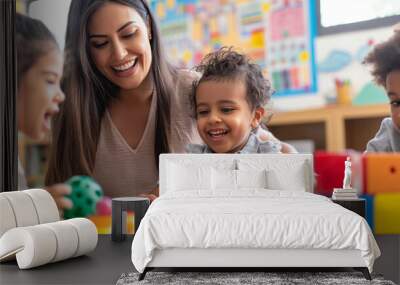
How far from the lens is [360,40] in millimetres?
5430

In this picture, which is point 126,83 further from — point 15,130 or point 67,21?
point 15,130

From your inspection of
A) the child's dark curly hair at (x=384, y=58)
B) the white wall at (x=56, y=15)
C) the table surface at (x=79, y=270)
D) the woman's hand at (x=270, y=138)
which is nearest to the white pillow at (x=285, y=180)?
the woman's hand at (x=270, y=138)

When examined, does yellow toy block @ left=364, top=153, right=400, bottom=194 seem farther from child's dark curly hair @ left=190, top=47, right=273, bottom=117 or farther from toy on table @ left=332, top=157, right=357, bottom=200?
child's dark curly hair @ left=190, top=47, right=273, bottom=117

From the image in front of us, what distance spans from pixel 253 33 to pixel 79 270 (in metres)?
2.89

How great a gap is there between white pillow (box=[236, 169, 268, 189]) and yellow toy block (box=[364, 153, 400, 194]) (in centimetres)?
117

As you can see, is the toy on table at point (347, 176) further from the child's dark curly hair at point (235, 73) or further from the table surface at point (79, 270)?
the table surface at point (79, 270)

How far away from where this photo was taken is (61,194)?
5.81 metres

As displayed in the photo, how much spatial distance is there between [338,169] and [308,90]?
2.73 ft

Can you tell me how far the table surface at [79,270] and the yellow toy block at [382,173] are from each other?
8.06 feet

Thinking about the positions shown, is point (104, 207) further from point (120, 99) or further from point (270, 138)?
point (270, 138)

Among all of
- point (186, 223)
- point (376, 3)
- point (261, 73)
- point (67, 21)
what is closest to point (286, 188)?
point (261, 73)

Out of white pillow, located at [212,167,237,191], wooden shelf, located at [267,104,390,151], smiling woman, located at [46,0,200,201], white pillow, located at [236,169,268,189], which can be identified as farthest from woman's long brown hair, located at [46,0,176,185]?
wooden shelf, located at [267,104,390,151]

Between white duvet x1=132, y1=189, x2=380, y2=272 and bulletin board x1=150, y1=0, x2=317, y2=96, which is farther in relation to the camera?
bulletin board x1=150, y1=0, x2=317, y2=96

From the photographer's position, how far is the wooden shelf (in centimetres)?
544
